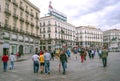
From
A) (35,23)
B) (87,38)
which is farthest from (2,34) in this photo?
(87,38)

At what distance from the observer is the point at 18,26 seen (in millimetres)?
45406

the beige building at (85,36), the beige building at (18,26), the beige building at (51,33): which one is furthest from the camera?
the beige building at (85,36)

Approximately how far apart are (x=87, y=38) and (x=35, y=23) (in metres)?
52.3

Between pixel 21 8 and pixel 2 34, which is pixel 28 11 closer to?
pixel 21 8

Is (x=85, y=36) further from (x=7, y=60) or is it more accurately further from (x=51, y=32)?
(x=7, y=60)

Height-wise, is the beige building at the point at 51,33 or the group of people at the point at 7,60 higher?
the beige building at the point at 51,33

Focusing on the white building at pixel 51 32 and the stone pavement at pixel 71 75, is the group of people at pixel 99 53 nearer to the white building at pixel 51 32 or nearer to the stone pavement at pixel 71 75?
the stone pavement at pixel 71 75

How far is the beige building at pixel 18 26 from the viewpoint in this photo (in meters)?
38.6

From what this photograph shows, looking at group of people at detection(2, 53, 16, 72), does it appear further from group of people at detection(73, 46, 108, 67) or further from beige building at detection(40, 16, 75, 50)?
beige building at detection(40, 16, 75, 50)

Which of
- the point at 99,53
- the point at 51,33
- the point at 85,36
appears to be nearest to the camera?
the point at 99,53

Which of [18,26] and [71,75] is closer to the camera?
[71,75]

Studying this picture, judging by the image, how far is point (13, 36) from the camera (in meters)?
42.5

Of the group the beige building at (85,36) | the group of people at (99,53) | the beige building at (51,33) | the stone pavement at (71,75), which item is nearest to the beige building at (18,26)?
the beige building at (51,33)

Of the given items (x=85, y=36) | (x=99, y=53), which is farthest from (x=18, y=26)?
(x=85, y=36)
